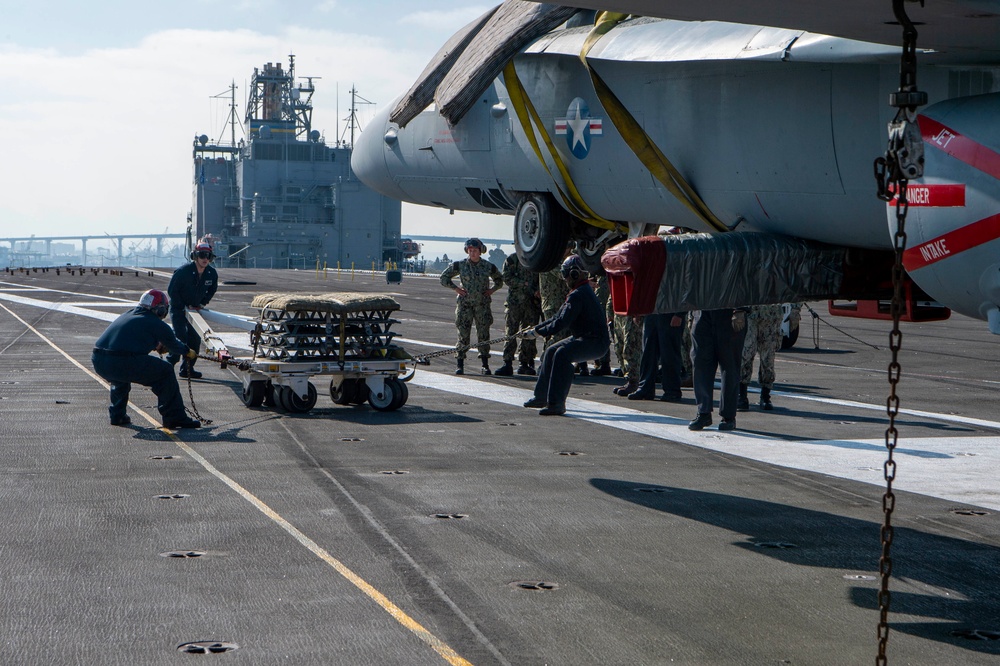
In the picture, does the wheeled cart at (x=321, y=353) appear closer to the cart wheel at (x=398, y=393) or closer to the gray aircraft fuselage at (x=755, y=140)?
the cart wheel at (x=398, y=393)

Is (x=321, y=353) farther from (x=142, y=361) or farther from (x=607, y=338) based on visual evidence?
(x=607, y=338)

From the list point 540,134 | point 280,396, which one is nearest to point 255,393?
point 280,396

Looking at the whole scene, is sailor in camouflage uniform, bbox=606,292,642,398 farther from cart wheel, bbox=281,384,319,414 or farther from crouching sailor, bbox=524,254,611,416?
cart wheel, bbox=281,384,319,414

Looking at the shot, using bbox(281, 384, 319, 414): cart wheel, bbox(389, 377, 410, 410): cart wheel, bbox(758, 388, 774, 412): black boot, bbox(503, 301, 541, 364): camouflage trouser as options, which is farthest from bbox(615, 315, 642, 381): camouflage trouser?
bbox(281, 384, 319, 414): cart wheel

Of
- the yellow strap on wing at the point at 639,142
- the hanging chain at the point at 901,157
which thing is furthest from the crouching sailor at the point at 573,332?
the hanging chain at the point at 901,157

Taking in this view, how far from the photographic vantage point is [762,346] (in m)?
14.9

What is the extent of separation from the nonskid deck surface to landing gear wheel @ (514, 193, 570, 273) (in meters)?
2.05

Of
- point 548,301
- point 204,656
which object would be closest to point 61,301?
point 548,301

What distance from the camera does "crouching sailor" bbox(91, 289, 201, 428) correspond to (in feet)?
40.3

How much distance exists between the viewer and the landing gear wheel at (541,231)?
422 inches

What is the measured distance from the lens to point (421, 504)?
28.2 ft

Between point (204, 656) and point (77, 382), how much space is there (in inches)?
500

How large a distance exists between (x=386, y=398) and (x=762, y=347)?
5.34 metres

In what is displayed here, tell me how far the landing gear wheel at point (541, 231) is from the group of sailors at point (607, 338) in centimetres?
59
